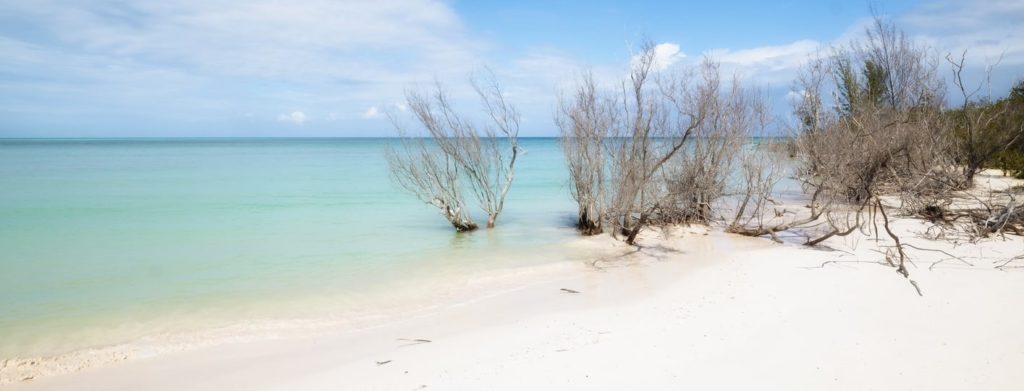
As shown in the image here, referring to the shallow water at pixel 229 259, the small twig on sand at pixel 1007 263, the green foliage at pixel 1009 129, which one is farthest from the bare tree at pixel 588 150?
the green foliage at pixel 1009 129

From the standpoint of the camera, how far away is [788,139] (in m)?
16.1

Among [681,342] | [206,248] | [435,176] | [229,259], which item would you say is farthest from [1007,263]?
[206,248]

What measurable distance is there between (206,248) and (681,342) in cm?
1032

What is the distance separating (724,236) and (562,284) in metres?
5.43

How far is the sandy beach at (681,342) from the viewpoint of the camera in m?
4.57

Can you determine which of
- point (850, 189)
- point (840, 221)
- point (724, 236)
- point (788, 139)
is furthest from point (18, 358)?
point (788, 139)

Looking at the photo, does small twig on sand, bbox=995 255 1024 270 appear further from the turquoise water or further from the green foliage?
the green foliage

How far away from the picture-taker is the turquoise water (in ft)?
25.2

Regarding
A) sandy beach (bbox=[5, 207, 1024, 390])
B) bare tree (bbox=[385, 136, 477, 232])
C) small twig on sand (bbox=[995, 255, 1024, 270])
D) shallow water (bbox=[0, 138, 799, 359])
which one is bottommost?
shallow water (bbox=[0, 138, 799, 359])

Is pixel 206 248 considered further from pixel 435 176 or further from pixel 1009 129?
pixel 1009 129

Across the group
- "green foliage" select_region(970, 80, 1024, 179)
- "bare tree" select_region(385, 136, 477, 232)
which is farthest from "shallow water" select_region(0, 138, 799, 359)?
"green foliage" select_region(970, 80, 1024, 179)

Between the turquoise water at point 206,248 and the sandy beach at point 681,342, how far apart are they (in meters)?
1.94

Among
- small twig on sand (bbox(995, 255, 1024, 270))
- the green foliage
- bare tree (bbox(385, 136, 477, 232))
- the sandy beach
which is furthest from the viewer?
the green foliage

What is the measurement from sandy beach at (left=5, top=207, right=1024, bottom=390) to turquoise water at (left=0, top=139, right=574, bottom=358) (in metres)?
1.94
